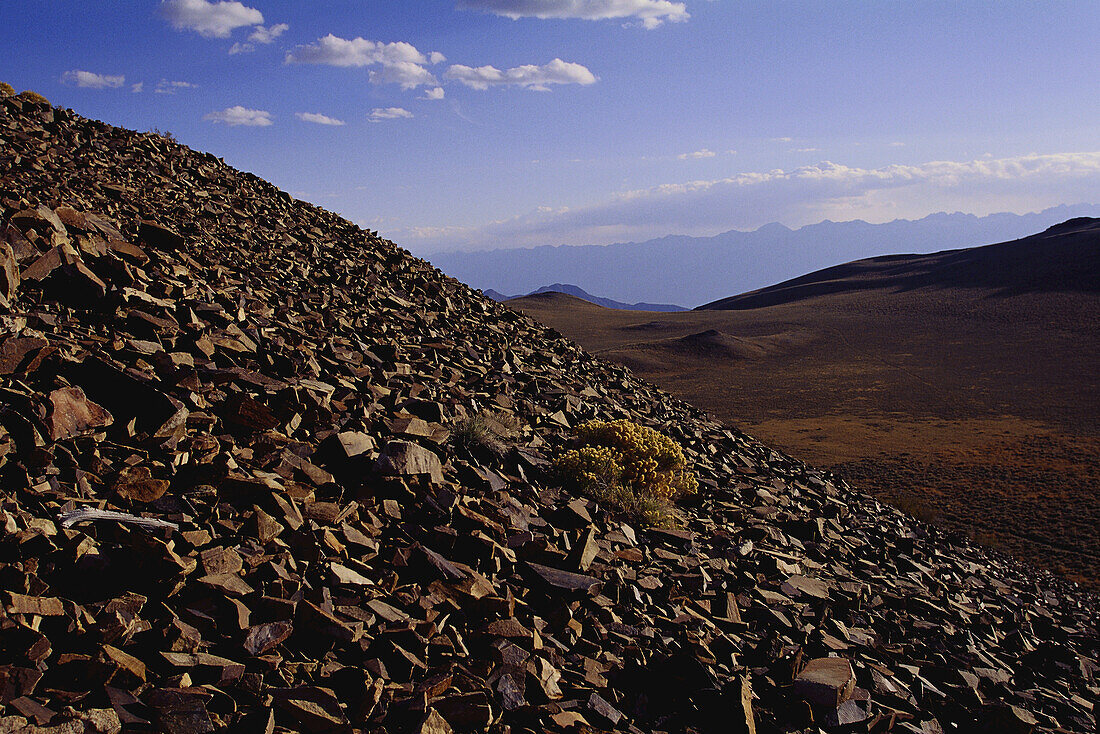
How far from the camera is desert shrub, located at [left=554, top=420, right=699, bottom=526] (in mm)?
8711

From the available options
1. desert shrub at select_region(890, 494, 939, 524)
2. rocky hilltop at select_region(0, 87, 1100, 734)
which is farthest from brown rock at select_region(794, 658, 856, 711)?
desert shrub at select_region(890, 494, 939, 524)

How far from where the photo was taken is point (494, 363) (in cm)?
1269

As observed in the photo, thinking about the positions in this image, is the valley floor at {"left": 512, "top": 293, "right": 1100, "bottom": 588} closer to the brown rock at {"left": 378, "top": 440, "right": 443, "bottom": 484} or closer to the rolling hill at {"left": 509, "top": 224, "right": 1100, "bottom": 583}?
the rolling hill at {"left": 509, "top": 224, "right": 1100, "bottom": 583}

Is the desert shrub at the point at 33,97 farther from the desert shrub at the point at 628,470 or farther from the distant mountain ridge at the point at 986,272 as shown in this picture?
the distant mountain ridge at the point at 986,272

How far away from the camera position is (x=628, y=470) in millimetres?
9500

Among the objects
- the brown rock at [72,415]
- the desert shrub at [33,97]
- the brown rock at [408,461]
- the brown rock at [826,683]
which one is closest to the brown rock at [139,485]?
the brown rock at [72,415]

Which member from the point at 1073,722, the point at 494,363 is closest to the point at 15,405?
the point at 494,363

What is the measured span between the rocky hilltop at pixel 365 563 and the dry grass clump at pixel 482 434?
0.46ft

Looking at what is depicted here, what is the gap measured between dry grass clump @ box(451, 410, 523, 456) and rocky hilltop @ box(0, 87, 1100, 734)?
140mm

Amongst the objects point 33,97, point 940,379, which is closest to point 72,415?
point 33,97

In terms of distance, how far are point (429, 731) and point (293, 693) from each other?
85 centimetres

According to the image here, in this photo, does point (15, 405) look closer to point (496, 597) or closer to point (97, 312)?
point (97, 312)

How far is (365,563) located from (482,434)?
3.06 meters

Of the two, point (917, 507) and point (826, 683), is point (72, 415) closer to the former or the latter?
point (826, 683)
